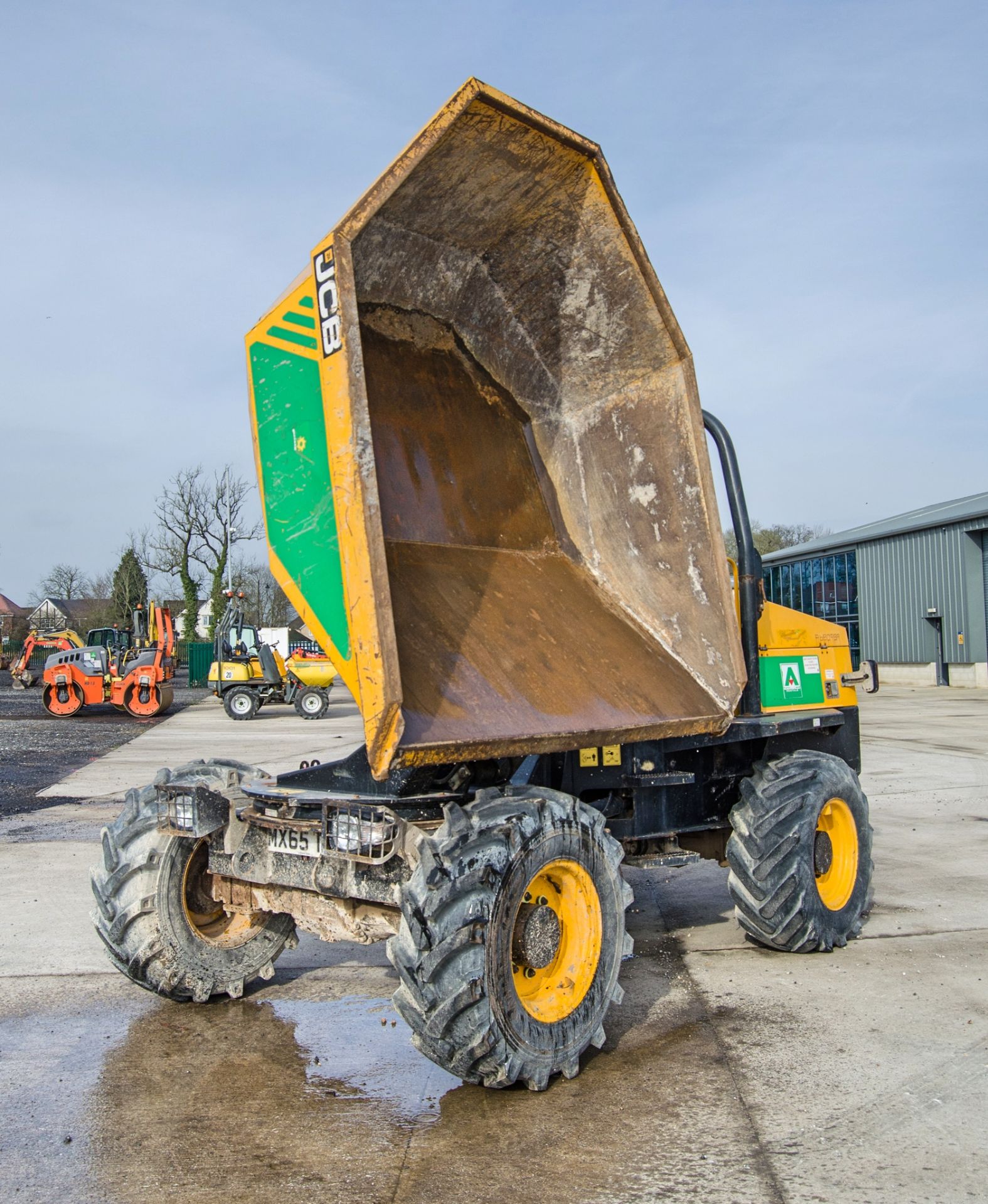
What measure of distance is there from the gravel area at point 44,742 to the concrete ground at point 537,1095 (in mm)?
6166

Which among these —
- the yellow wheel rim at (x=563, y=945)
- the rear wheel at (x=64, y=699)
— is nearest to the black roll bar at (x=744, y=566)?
the yellow wheel rim at (x=563, y=945)

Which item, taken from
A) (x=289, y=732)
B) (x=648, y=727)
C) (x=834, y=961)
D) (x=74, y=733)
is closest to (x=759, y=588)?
(x=648, y=727)

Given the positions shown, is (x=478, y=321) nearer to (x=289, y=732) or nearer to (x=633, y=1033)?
(x=633, y=1033)

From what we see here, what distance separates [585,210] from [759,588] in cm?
209

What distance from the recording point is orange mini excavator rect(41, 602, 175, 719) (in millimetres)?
25062

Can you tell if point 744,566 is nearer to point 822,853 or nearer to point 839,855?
point 822,853

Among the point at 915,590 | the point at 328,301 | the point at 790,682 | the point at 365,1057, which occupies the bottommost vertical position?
the point at 365,1057

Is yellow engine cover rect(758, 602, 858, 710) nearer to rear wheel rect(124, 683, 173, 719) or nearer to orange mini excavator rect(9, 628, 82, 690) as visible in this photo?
rear wheel rect(124, 683, 173, 719)

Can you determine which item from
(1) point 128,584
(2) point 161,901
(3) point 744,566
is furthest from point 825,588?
(1) point 128,584

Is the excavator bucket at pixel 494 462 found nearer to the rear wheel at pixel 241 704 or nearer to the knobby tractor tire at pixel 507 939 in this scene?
the knobby tractor tire at pixel 507 939

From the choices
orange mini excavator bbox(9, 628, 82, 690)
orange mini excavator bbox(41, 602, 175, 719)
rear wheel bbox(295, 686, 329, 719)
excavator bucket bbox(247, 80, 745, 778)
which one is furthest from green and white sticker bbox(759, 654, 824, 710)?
orange mini excavator bbox(9, 628, 82, 690)

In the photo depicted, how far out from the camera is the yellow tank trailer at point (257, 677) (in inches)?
963

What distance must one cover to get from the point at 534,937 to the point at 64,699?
23.9 m

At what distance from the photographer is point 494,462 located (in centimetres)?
488
